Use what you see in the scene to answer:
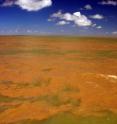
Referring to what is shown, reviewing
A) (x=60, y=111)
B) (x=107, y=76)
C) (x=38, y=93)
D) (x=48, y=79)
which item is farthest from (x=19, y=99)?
(x=107, y=76)

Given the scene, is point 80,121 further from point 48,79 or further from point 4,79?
point 4,79

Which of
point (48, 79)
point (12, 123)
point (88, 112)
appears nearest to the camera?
point (12, 123)

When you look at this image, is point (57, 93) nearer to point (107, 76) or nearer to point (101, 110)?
point (101, 110)

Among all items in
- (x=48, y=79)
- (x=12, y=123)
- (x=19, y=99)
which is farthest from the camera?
(x=48, y=79)

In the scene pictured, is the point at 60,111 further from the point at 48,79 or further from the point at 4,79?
the point at 4,79

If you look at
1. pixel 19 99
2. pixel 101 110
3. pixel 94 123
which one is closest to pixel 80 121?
pixel 94 123

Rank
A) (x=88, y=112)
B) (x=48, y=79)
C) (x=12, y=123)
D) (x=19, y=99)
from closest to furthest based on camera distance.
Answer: (x=12, y=123) < (x=88, y=112) < (x=19, y=99) < (x=48, y=79)

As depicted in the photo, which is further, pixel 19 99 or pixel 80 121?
pixel 19 99

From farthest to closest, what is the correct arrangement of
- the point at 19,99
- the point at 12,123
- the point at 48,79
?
the point at 48,79 < the point at 19,99 < the point at 12,123

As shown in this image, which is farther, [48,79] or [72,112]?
[48,79]
